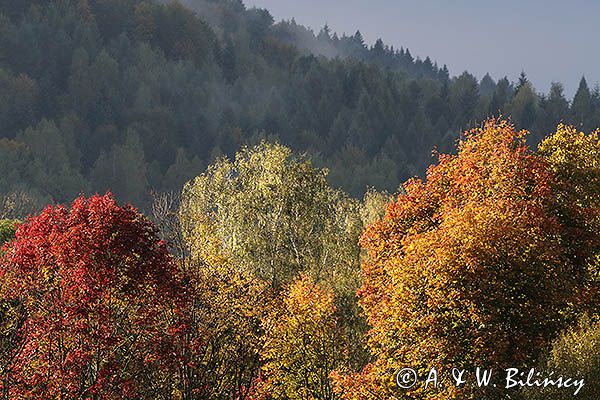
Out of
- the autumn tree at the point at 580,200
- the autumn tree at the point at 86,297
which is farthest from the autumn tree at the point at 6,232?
the autumn tree at the point at 580,200

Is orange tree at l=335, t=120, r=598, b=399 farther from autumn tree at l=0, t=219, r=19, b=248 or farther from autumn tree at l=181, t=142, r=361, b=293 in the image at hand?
autumn tree at l=0, t=219, r=19, b=248

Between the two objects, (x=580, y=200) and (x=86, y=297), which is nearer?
(x=86, y=297)

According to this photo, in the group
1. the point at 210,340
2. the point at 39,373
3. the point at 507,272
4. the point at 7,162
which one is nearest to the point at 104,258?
the point at 39,373

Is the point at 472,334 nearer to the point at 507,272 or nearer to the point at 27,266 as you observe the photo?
the point at 507,272

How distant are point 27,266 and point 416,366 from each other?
17.2 meters

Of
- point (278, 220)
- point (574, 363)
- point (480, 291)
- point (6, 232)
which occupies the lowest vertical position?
point (574, 363)

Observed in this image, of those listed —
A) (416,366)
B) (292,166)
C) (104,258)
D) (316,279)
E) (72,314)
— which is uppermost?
(292,166)

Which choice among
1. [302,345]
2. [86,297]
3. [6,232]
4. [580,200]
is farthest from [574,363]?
[6,232]

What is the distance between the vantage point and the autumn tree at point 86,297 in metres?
26.6

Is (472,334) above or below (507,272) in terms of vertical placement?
below

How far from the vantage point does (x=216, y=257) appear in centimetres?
3781

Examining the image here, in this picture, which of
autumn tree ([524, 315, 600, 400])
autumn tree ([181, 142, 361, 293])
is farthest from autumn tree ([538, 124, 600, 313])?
autumn tree ([181, 142, 361, 293])

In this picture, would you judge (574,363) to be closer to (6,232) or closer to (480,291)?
(480,291)

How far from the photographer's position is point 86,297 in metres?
26.7
